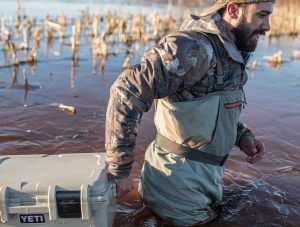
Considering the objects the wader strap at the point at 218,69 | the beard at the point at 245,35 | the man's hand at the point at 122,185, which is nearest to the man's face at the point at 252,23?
the beard at the point at 245,35

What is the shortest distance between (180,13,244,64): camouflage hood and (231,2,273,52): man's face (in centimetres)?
8

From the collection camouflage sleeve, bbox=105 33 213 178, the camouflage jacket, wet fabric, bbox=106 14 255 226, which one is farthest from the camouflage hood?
camouflage sleeve, bbox=105 33 213 178

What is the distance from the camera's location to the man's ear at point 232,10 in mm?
2721

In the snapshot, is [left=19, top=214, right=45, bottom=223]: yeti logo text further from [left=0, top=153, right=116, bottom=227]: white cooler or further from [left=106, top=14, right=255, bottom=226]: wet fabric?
[left=106, top=14, right=255, bottom=226]: wet fabric

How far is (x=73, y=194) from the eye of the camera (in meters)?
2.25

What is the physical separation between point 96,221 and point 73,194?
0.75 ft

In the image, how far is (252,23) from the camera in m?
2.75

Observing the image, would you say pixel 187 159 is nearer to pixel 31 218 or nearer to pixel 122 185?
pixel 122 185

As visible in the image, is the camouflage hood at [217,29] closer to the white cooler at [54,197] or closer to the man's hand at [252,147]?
the man's hand at [252,147]

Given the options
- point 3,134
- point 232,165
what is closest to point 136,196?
point 232,165

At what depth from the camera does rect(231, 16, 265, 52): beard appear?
9.10 feet

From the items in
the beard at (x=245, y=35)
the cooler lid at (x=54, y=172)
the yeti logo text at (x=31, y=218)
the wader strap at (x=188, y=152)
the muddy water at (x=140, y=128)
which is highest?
the beard at (x=245, y=35)

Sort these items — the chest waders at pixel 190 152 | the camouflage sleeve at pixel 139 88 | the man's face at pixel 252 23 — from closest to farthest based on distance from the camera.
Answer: the camouflage sleeve at pixel 139 88, the man's face at pixel 252 23, the chest waders at pixel 190 152

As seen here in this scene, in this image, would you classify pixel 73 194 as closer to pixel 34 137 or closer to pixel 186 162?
pixel 186 162
